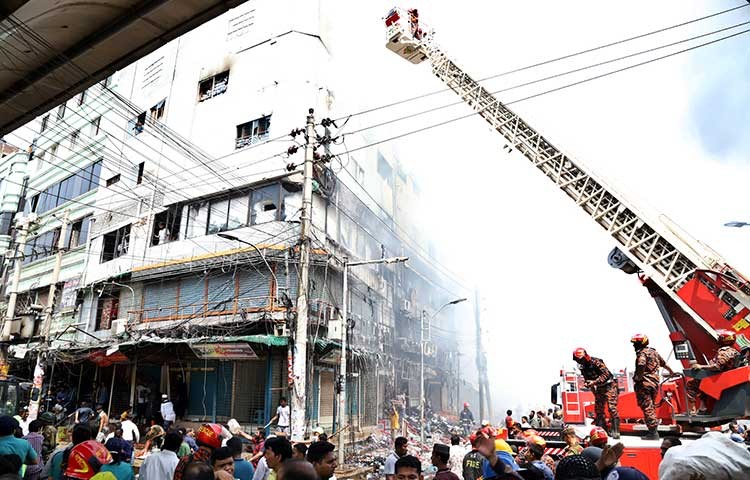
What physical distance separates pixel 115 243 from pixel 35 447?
19.4m

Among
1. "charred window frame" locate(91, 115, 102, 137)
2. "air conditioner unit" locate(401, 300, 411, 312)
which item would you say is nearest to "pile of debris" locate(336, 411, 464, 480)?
"air conditioner unit" locate(401, 300, 411, 312)

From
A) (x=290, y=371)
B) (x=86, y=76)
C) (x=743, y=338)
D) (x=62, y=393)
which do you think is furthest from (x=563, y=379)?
(x=62, y=393)

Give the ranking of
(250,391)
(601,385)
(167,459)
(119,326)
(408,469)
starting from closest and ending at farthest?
1. (408,469)
2. (167,459)
3. (601,385)
4. (250,391)
5. (119,326)

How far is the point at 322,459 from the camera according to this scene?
3.46m

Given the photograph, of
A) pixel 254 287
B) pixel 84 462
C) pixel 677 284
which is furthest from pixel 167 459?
pixel 254 287

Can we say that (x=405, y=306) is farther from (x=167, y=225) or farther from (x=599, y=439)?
(x=599, y=439)

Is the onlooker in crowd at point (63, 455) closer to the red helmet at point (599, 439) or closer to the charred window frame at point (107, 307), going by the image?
the red helmet at point (599, 439)

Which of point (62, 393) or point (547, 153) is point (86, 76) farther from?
point (62, 393)

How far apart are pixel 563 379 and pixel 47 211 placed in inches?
1253

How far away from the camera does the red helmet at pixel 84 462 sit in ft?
14.0

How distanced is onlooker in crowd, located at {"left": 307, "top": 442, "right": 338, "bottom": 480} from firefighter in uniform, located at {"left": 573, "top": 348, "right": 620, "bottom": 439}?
5.33 m

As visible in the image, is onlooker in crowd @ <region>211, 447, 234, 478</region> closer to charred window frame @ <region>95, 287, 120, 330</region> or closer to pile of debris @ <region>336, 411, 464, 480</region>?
pile of debris @ <region>336, 411, 464, 480</region>

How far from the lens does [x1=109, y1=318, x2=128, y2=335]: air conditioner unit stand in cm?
2047

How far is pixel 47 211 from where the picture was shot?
3022cm
